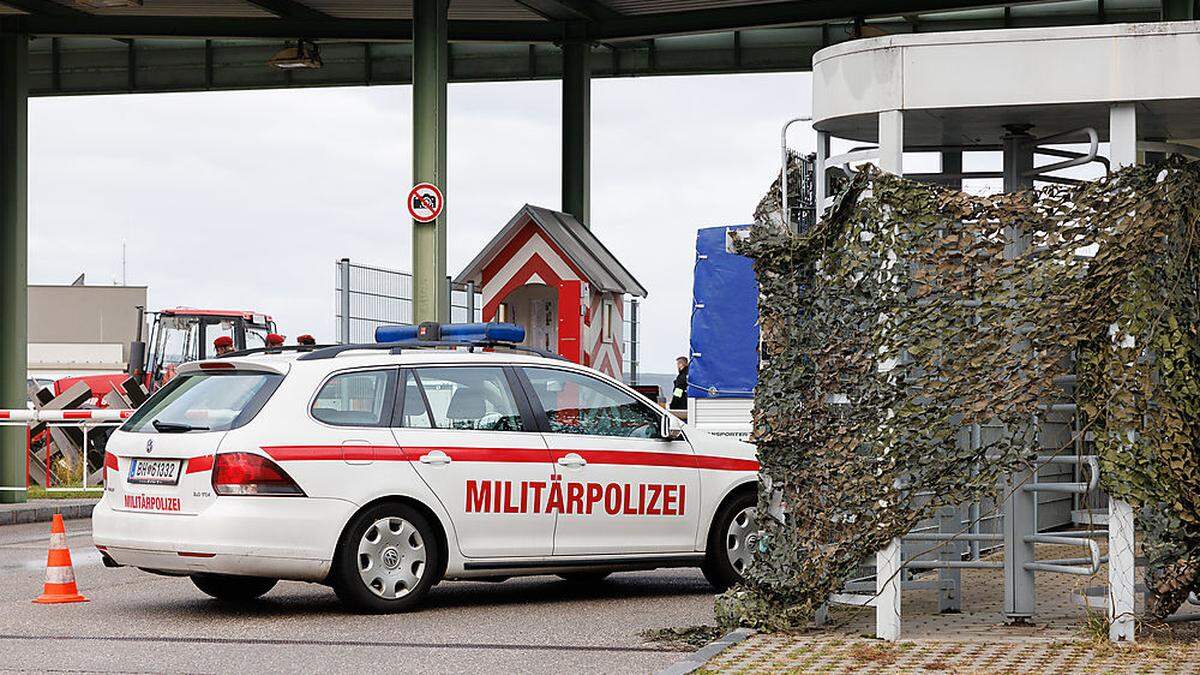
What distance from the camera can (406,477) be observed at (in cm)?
1124

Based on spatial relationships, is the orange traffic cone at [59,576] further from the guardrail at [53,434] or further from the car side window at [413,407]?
the guardrail at [53,434]

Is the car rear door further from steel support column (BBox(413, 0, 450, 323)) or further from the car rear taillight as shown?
steel support column (BBox(413, 0, 450, 323))

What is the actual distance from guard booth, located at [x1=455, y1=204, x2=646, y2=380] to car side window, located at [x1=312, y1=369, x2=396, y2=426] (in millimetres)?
8485

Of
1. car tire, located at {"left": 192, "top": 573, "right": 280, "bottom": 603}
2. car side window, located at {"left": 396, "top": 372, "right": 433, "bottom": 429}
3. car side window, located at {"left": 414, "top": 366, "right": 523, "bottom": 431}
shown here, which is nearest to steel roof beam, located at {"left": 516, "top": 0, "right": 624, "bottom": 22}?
car side window, located at {"left": 414, "top": 366, "right": 523, "bottom": 431}

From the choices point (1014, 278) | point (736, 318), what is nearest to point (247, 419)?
point (1014, 278)

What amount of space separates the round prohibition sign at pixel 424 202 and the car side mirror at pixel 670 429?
6265mm

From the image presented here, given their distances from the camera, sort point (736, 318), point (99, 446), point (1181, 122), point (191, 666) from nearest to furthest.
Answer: point (191, 666)
point (1181, 122)
point (736, 318)
point (99, 446)

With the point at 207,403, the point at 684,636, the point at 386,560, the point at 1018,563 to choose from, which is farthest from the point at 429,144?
the point at 1018,563

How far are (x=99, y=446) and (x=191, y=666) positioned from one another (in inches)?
765

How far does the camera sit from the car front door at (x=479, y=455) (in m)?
11.4

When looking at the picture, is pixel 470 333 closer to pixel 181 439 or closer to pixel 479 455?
pixel 479 455

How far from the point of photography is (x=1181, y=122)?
9.76 m

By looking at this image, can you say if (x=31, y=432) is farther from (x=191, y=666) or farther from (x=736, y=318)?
(x=191, y=666)

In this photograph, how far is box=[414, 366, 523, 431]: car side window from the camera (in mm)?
11680
